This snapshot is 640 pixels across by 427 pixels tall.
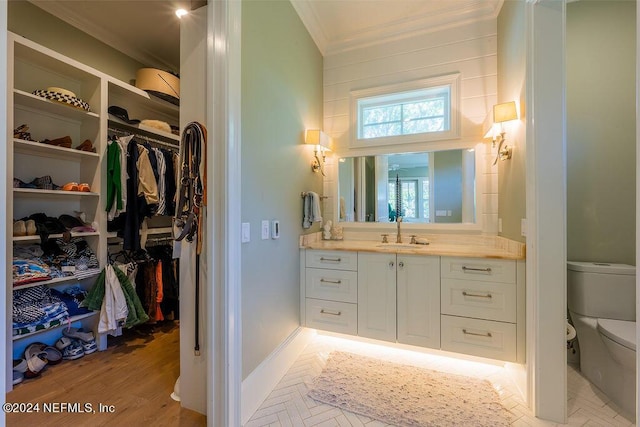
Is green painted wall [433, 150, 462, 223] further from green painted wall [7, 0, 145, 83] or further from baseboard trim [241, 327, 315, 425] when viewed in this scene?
green painted wall [7, 0, 145, 83]

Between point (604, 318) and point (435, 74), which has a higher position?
point (435, 74)

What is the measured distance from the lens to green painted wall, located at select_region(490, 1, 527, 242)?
173cm

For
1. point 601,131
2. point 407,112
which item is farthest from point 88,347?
point 601,131

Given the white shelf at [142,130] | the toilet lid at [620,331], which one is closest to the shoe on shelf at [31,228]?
the white shelf at [142,130]

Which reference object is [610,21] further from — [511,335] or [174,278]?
[174,278]

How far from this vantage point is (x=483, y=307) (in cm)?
184

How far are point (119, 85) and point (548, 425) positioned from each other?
4146mm

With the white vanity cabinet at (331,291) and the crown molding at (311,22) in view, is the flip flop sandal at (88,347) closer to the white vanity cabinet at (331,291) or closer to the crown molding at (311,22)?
the white vanity cabinet at (331,291)

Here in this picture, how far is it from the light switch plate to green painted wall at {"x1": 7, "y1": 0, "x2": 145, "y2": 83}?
2583 millimetres

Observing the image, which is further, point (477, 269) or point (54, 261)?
point (54, 261)

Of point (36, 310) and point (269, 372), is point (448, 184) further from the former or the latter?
point (36, 310)

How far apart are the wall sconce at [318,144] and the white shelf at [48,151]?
6.34ft

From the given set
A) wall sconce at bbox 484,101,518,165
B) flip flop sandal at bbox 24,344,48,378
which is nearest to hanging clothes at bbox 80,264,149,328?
flip flop sandal at bbox 24,344,48,378

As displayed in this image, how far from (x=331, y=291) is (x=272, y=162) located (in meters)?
1.18
